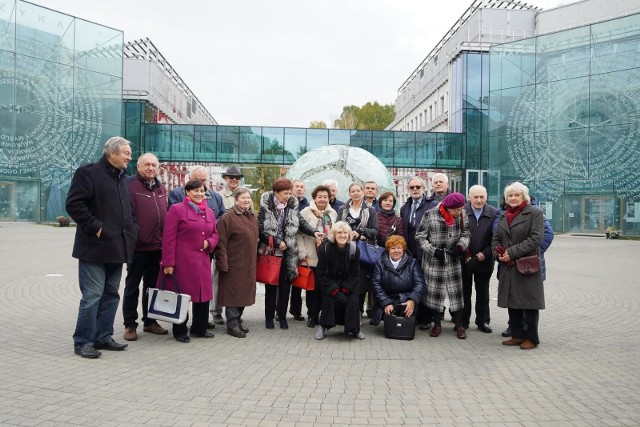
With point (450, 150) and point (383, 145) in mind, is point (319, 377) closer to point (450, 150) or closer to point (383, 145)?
point (383, 145)

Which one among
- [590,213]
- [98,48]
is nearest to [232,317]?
[590,213]

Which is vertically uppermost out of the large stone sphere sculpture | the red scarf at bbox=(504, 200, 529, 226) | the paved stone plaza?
the large stone sphere sculpture

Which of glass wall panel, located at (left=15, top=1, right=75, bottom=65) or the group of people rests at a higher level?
glass wall panel, located at (left=15, top=1, right=75, bottom=65)

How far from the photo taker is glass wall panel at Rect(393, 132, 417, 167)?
143 feet

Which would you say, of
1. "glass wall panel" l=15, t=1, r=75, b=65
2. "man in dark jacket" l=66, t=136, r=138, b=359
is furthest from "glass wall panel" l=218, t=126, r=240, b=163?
"man in dark jacket" l=66, t=136, r=138, b=359

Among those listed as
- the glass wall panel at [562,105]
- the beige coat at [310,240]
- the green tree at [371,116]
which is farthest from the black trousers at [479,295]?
the green tree at [371,116]

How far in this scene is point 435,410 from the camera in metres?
4.34

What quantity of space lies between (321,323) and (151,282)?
2.20 m

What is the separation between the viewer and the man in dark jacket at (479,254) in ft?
24.1

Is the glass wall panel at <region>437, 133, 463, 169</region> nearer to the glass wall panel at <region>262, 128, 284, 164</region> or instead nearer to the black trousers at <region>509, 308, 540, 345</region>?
the glass wall panel at <region>262, 128, 284, 164</region>

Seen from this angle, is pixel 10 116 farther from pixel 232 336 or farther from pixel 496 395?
pixel 496 395

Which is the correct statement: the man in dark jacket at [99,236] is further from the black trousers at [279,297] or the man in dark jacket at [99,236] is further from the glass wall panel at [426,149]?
the glass wall panel at [426,149]

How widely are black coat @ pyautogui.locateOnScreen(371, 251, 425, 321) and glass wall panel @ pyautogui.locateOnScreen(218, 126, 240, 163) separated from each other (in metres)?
36.8

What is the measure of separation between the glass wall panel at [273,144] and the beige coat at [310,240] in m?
35.3
